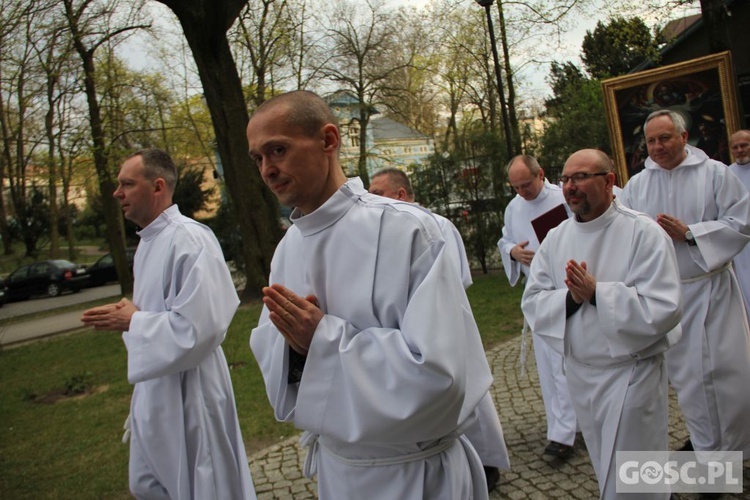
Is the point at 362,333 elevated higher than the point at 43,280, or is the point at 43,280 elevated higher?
the point at 43,280

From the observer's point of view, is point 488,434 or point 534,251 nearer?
point 488,434

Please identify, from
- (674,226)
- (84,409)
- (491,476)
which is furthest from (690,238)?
(84,409)

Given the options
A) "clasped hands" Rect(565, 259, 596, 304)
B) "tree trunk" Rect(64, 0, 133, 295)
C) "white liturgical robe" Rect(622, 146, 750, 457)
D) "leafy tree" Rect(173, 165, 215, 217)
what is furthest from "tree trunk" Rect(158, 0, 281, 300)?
"leafy tree" Rect(173, 165, 215, 217)

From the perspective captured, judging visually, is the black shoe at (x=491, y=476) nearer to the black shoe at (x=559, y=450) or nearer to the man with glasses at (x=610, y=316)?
the black shoe at (x=559, y=450)

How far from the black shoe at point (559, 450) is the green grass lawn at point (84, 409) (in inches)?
104

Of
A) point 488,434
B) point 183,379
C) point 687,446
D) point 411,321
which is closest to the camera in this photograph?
point 411,321

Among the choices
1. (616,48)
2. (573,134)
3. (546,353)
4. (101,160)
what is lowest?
(546,353)

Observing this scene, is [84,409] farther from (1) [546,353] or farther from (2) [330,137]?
(2) [330,137]

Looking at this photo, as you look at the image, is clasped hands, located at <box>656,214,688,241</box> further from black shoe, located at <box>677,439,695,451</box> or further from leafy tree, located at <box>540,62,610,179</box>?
leafy tree, located at <box>540,62,610,179</box>

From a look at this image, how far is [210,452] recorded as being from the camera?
353 centimetres

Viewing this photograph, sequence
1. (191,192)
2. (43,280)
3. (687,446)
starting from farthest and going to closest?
(191,192)
(43,280)
(687,446)

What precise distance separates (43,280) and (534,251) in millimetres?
26173

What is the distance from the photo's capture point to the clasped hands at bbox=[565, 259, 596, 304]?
3354 millimetres

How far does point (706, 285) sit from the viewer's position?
444 centimetres
